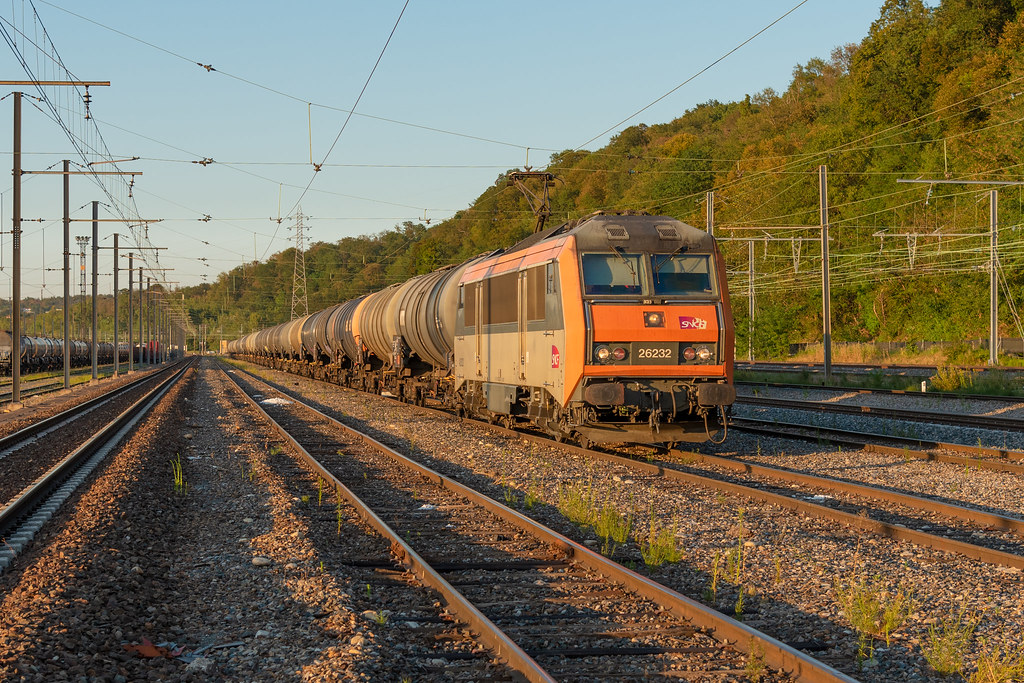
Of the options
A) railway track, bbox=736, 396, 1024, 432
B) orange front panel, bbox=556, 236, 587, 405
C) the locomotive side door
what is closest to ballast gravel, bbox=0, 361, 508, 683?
orange front panel, bbox=556, 236, 587, 405

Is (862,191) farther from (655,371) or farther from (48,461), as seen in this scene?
(48,461)

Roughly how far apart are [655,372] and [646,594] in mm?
6706

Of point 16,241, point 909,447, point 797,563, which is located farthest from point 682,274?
point 16,241

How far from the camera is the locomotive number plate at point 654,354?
12.8 metres

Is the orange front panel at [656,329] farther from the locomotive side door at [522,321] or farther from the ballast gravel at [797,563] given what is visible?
the locomotive side door at [522,321]

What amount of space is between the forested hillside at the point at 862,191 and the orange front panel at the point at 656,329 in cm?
2852

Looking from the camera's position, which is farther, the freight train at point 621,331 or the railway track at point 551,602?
the freight train at point 621,331

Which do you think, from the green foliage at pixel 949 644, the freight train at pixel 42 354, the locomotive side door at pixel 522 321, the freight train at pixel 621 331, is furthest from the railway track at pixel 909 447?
the freight train at pixel 42 354

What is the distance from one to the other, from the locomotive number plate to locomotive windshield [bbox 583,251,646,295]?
764 millimetres

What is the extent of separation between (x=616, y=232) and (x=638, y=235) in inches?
12.1

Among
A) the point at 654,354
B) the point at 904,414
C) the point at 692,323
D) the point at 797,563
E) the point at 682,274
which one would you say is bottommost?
the point at 797,563

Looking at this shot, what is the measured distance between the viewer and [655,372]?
42.2 ft

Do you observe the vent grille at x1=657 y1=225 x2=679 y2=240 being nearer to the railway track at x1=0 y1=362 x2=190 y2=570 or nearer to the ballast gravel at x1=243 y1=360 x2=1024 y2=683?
the ballast gravel at x1=243 y1=360 x2=1024 y2=683

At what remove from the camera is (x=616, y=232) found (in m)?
13.4
